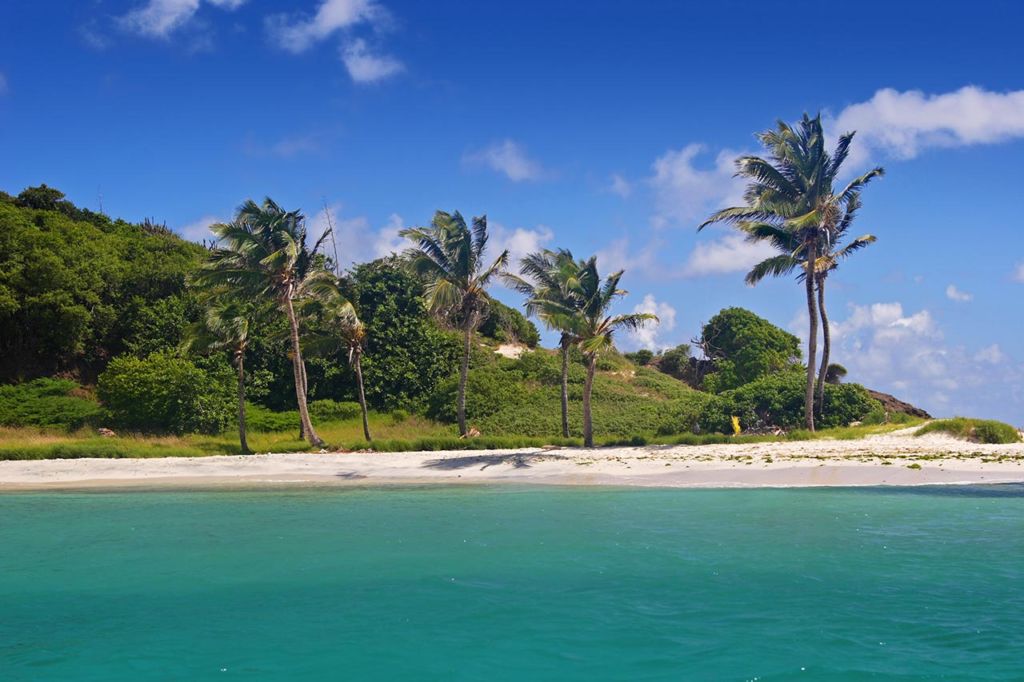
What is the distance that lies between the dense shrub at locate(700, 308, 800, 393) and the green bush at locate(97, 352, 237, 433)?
1190 inches

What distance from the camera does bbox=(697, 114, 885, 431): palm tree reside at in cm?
3353

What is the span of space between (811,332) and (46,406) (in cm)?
3387

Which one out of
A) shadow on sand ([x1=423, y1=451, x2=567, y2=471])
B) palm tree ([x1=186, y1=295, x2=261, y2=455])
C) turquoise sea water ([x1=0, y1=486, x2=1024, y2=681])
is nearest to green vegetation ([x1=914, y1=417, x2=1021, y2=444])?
turquoise sea water ([x1=0, y1=486, x2=1024, y2=681])

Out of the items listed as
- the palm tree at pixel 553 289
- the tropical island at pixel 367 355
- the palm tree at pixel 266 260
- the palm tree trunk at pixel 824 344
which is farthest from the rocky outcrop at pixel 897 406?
the palm tree at pixel 266 260

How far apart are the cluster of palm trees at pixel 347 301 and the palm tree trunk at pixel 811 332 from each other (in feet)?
24.9

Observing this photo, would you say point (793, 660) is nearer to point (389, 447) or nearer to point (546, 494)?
point (546, 494)

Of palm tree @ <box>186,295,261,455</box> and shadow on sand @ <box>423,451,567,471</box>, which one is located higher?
palm tree @ <box>186,295,261,455</box>

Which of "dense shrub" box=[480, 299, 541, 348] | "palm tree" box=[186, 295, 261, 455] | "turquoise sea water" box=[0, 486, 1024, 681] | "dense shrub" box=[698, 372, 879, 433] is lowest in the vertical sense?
"turquoise sea water" box=[0, 486, 1024, 681]

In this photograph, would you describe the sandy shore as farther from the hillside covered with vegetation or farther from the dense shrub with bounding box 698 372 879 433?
the dense shrub with bounding box 698 372 879 433

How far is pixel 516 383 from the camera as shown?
4269 cm

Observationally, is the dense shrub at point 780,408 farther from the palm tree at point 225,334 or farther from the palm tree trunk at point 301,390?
the palm tree at point 225,334

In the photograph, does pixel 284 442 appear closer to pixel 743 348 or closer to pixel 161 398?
pixel 161 398

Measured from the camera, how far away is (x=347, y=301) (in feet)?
113

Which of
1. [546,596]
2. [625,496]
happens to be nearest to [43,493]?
[625,496]
